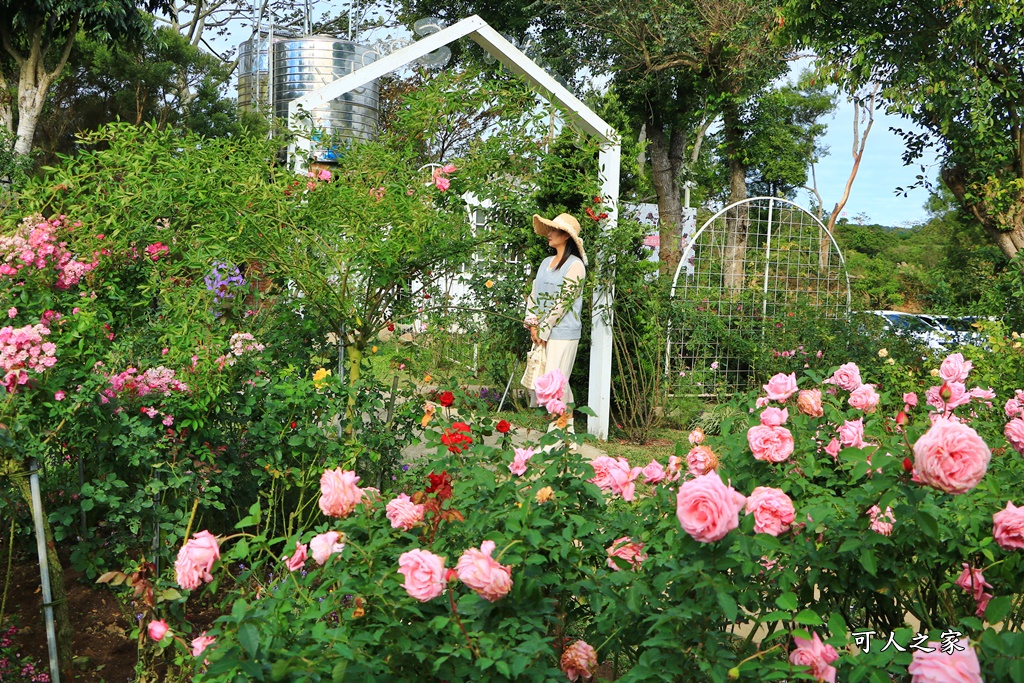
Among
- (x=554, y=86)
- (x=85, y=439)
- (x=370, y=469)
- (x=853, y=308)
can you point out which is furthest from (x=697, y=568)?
(x=853, y=308)

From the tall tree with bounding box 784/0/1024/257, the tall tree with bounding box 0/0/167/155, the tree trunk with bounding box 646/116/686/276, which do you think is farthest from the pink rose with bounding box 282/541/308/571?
the tall tree with bounding box 0/0/167/155

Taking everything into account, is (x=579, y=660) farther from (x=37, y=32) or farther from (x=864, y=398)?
(x=37, y=32)

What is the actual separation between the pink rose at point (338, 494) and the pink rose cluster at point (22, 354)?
3.97ft

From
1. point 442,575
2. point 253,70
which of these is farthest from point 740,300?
point 253,70

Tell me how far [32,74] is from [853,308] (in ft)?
50.2

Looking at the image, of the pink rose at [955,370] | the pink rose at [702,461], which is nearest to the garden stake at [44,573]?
the pink rose at [702,461]

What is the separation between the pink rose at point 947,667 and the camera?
1.21 meters

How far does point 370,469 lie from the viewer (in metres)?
3.76

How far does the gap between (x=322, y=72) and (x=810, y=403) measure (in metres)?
17.5

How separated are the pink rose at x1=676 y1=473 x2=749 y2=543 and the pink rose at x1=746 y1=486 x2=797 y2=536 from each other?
0.23m

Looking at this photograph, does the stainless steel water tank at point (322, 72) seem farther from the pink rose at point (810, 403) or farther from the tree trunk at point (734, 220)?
the pink rose at point (810, 403)

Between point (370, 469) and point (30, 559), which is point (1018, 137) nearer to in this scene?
point (370, 469)

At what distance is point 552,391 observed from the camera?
6.61 ft

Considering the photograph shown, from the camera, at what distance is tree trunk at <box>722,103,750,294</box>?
349 inches
